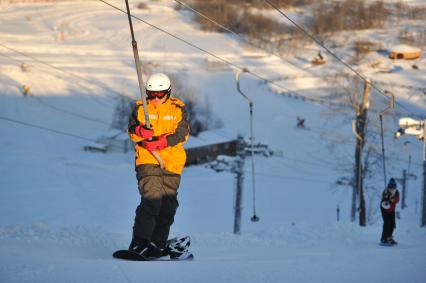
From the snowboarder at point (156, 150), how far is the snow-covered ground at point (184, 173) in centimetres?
47

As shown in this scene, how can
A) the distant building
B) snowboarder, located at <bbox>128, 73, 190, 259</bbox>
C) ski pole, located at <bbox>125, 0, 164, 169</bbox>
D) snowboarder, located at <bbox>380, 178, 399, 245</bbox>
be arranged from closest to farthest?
1. ski pole, located at <bbox>125, 0, 164, 169</bbox>
2. snowboarder, located at <bbox>128, 73, 190, 259</bbox>
3. snowboarder, located at <bbox>380, 178, 399, 245</bbox>
4. the distant building

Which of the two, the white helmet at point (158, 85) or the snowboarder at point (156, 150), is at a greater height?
the white helmet at point (158, 85)

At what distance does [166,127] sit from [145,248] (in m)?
0.98

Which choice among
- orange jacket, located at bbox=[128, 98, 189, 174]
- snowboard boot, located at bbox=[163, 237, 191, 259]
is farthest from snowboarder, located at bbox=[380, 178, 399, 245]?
orange jacket, located at bbox=[128, 98, 189, 174]

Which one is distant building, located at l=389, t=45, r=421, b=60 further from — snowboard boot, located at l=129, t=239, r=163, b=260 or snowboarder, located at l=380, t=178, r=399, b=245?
snowboard boot, located at l=129, t=239, r=163, b=260

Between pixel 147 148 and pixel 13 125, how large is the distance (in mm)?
29223

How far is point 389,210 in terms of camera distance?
351 inches

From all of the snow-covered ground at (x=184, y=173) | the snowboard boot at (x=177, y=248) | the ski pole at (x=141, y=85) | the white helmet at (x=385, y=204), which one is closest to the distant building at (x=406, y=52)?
the snow-covered ground at (x=184, y=173)

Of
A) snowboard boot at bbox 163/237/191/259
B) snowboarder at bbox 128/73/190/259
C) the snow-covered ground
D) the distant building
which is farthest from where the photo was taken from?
the distant building

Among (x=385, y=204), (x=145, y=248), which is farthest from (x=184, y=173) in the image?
(x=145, y=248)

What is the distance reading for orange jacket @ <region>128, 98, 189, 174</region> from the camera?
5.21 meters

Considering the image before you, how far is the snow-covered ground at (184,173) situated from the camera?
5031 millimetres

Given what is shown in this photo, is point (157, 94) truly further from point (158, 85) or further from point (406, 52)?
point (406, 52)

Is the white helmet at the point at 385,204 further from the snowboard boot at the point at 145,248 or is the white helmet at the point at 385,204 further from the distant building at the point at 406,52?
the distant building at the point at 406,52
